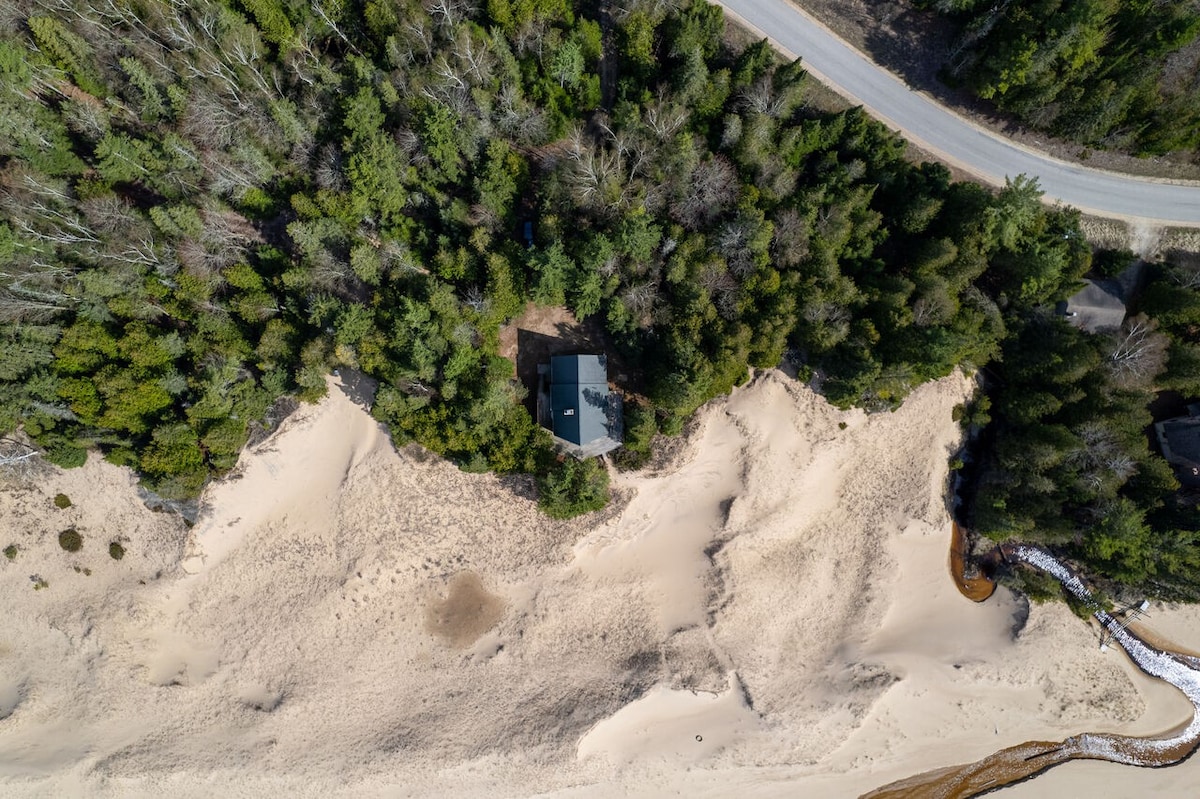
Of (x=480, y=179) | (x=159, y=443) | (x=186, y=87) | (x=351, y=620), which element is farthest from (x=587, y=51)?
(x=351, y=620)

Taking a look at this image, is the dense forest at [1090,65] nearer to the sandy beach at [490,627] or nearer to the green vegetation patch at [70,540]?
the sandy beach at [490,627]

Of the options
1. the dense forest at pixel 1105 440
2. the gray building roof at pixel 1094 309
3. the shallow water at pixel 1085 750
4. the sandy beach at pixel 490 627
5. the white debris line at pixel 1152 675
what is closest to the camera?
the dense forest at pixel 1105 440

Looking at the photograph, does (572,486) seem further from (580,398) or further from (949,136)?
(949,136)

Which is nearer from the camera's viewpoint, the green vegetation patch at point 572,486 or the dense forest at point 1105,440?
the green vegetation patch at point 572,486

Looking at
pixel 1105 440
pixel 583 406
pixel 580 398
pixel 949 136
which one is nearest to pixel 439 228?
pixel 580 398

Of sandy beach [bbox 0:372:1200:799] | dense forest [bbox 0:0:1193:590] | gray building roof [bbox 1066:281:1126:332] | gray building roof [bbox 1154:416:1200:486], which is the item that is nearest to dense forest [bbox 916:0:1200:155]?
dense forest [bbox 0:0:1193:590]

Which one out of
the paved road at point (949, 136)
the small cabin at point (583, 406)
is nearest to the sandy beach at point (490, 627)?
the small cabin at point (583, 406)

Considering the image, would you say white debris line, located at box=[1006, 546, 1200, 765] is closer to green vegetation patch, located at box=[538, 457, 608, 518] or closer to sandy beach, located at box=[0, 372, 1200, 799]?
sandy beach, located at box=[0, 372, 1200, 799]

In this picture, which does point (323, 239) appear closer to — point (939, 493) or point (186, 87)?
point (186, 87)
